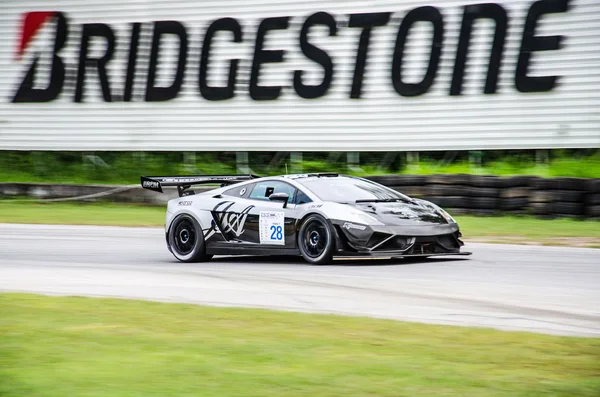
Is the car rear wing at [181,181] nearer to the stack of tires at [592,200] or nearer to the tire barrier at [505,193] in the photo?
the tire barrier at [505,193]

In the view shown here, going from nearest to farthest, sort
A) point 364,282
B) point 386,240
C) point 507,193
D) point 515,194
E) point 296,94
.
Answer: point 364,282 → point 386,240 → point 515,194 → point 507,193 → point 296,94

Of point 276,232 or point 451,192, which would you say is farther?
point 451,192

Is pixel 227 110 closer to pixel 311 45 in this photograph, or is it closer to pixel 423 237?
pixel 311 45

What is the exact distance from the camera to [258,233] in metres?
12.9

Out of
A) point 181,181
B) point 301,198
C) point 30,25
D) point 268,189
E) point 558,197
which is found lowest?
point 558,197

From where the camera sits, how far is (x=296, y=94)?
965 inches

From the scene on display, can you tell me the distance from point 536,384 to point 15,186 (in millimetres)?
21690

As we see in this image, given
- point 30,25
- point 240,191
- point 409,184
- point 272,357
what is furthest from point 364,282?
point 30,25

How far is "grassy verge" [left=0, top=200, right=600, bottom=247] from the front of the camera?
15594mm

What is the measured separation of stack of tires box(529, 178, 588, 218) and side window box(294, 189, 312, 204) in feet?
21.9

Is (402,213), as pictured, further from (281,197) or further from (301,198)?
(281,197)

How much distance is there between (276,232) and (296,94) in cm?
1221

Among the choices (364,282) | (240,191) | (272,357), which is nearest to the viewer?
(272,357)

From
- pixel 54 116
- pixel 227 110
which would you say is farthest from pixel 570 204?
pixel 54 116
